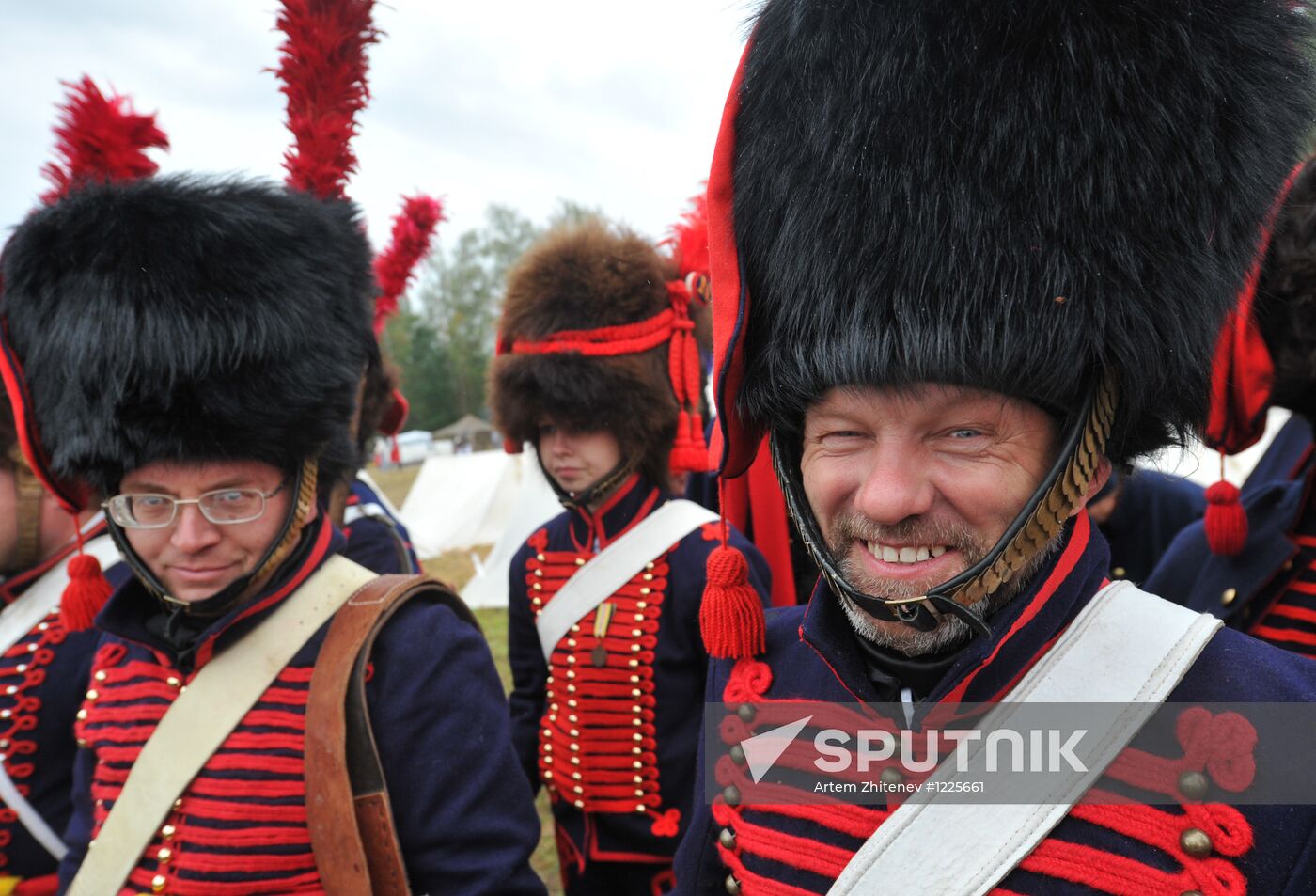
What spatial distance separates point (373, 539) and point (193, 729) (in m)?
1.86

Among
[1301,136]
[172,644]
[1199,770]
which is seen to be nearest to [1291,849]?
[1199,770]

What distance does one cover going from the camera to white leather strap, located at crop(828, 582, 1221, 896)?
137 centimetres

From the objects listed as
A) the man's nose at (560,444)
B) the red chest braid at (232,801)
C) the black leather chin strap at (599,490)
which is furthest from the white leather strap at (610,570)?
the red chest braid at (232,801)

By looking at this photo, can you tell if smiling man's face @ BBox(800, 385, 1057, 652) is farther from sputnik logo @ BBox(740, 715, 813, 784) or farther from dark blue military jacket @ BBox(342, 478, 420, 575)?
dark blue military jacket @ BBox(342, 478, 420, 575)

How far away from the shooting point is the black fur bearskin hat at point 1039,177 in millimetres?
1402

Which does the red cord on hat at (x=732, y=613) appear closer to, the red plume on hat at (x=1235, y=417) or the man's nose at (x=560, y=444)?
the red plume on hat at (x=1235, y=417)

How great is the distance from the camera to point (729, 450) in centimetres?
176

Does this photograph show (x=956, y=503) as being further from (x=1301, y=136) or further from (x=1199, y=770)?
(x=1301, y=136)

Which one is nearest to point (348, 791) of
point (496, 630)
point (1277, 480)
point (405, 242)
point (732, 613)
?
point (732, 613)

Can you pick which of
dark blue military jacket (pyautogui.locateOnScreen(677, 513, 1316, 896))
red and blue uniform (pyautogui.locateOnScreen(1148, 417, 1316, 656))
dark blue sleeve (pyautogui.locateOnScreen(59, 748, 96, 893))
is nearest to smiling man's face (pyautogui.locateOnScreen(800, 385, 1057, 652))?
dark blue military jacket (pyautogui.locateOnScreen(677, 513, 1316, 896))

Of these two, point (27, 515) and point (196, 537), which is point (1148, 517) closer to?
point (196, 537)

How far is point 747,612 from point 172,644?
4.57 ft

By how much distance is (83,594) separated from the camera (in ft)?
8.04

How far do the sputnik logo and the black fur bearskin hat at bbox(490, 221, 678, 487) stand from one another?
1.95 m
